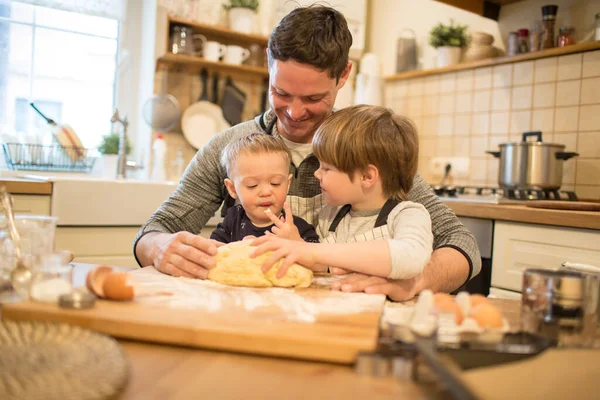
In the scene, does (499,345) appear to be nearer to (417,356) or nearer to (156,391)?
(417,356)

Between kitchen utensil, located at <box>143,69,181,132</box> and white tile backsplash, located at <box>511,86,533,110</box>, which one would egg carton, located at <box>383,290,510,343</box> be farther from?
kitchen utensil, located at <box>143,69,181,132</box>

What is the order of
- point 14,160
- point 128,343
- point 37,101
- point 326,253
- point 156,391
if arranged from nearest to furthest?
Result: point 156,391 → point 128,343 → point 326,253 → point 14,160 → point 37,101

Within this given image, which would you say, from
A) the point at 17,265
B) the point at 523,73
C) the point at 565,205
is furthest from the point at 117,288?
the point at 523,73

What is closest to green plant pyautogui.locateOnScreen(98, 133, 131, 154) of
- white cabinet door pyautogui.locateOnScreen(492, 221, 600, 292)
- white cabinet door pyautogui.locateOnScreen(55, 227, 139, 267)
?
white cabinet door pyautogui.locateOnScreen(55, 227, 139, 267)

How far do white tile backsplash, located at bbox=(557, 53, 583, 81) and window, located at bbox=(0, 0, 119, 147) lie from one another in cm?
233

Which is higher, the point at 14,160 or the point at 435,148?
the point at 435,148

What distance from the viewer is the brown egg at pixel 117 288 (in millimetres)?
807

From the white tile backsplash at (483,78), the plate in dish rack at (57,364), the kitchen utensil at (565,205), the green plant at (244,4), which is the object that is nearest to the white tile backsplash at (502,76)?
the white tile backsplash at (483,78)

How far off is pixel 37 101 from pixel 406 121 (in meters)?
2.42

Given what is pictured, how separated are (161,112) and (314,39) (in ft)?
5.58

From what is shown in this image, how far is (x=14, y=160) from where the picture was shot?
8.77 ft

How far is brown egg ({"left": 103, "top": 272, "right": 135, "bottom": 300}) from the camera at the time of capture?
2.65 feet

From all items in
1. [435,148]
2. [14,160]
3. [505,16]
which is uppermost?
[505,16]

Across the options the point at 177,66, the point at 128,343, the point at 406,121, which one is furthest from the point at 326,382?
the point at 177,66
